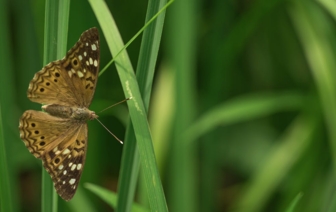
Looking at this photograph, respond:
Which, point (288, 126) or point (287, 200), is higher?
point (288, 126)

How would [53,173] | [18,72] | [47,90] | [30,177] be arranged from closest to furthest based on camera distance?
[53,173], [47,90], [18,72], [30,177]

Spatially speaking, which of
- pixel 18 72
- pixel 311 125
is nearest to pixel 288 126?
pixel 311 125

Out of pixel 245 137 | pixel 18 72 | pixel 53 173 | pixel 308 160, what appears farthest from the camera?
pixel 245 137

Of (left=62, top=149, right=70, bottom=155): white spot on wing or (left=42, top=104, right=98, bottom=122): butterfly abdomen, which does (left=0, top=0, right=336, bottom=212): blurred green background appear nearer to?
(left=42, top=104, right=98, bottom=122): butterfly abdomen

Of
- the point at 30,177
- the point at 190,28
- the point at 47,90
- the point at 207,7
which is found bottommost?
the point at 30,177

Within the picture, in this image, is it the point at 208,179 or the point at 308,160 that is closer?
the point at 308,160

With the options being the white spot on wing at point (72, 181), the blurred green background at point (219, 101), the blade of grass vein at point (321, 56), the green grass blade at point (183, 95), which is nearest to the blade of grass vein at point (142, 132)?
the white spot on wing at point (72, 181)

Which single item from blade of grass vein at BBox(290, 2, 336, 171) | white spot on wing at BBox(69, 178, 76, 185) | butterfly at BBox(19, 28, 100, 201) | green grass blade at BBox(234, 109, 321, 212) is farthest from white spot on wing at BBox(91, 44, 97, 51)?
green grass blade at BBox(234, 109, 321, 212)

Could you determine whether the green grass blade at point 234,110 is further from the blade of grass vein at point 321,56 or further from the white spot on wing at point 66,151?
the white spot on wing at point 66,151

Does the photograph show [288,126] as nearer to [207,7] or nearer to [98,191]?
[207,7]
